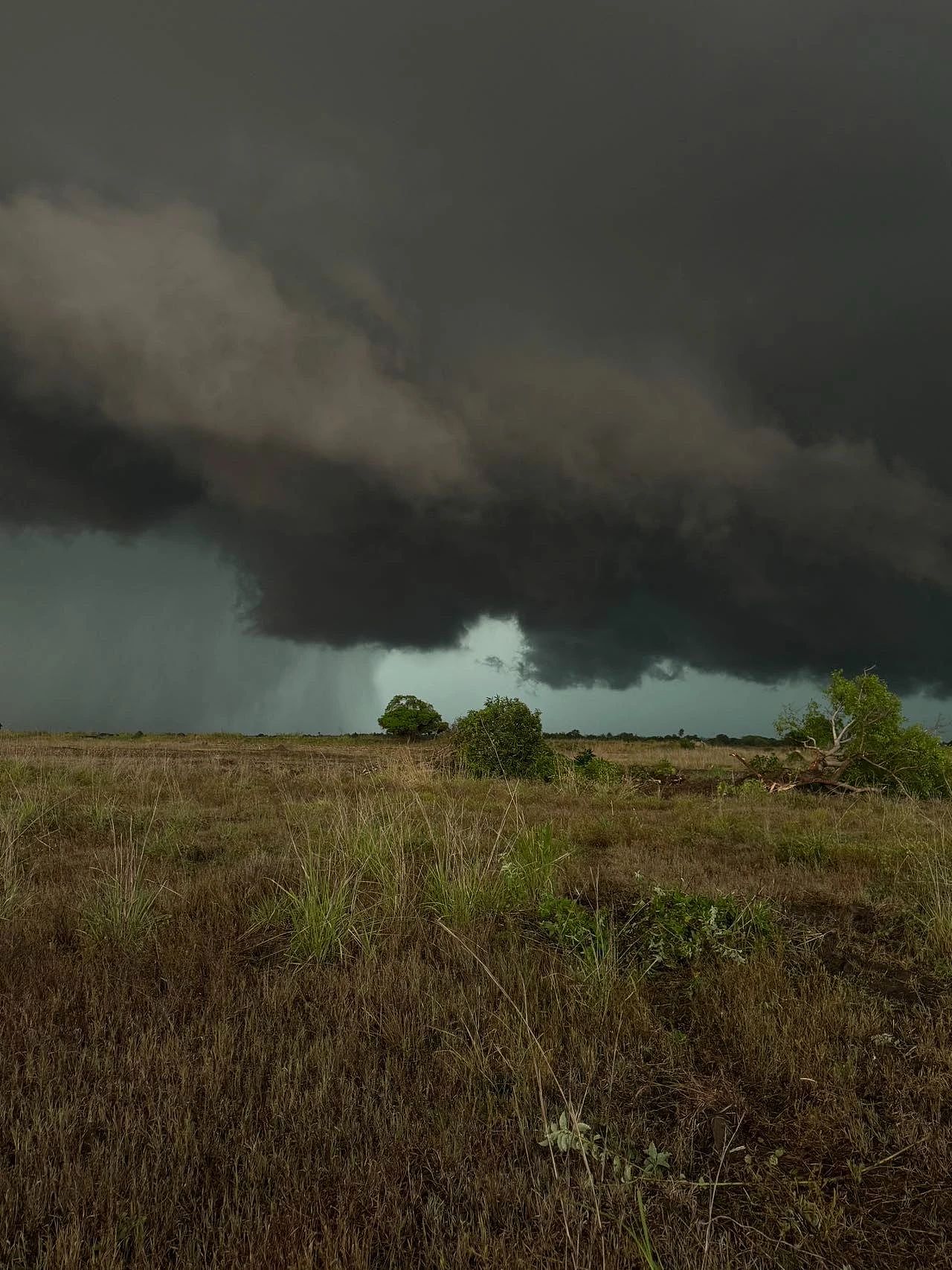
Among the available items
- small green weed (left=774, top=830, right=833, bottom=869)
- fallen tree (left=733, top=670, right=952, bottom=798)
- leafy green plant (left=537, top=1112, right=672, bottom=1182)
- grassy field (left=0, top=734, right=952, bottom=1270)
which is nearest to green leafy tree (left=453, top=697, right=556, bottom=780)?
fallen tree (left=733, top=670, right=952, bottom=798)

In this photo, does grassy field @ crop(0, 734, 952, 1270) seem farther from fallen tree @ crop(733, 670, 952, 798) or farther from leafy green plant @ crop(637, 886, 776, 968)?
fallen tree @ crop(733, 670, 952, 798)

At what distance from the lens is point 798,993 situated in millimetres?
4344

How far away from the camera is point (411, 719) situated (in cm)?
4844

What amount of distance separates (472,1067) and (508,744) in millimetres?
19209

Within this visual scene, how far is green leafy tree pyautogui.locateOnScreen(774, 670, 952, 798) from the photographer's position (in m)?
18.5

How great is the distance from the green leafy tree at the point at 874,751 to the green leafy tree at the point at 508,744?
7724mm

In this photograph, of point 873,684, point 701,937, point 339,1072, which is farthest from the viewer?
point 873,684

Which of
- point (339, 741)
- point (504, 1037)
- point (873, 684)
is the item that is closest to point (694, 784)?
point (873, 684)

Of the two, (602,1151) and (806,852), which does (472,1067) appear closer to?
(602,1151)

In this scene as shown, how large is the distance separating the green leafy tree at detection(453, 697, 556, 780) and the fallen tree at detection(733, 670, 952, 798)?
6724 mm

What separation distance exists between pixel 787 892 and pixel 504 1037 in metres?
4.24

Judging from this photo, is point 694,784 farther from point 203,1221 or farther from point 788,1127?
point 203,1221

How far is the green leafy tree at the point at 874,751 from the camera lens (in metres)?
18.5

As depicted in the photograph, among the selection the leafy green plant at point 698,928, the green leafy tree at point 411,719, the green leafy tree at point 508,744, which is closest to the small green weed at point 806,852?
the leafy green plant at point 698,928
